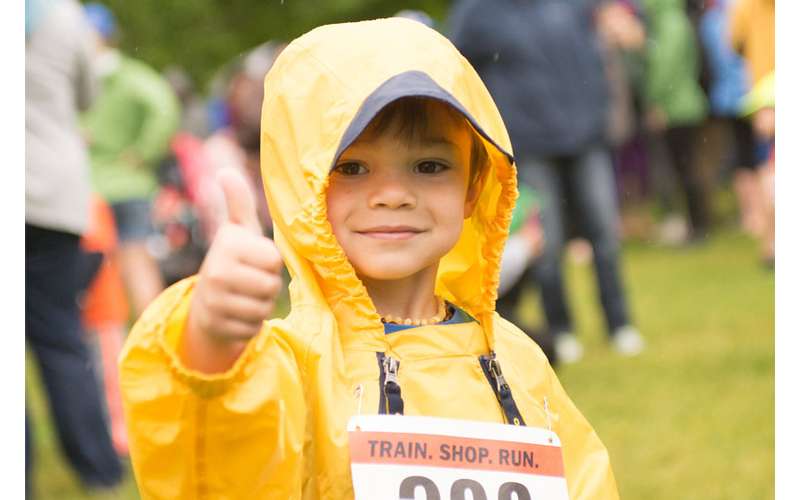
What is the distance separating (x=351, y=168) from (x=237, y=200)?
60 cm

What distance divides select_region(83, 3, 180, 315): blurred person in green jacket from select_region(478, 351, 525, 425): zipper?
4205 millimetres

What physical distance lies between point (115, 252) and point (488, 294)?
14.3ft

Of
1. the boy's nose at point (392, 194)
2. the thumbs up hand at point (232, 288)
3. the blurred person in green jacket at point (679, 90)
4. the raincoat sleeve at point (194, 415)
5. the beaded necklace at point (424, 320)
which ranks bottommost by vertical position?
the raincoat sleeve at point (194, 415)

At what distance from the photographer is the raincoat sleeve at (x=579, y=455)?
2.42 m

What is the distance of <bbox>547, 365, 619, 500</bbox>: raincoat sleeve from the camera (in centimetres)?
242

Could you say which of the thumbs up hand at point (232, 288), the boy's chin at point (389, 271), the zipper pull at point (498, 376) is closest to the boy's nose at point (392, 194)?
the boy's chin at point (389, 271)

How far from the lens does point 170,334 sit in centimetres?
173

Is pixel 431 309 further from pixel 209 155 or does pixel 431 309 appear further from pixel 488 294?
pixel 209 155

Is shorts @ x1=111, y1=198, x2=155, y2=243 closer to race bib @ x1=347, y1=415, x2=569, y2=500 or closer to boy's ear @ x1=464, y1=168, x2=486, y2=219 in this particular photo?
boy's ear @ x1=464, y1=168, x2=486, y2=219

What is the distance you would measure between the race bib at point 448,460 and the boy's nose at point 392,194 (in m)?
0.37

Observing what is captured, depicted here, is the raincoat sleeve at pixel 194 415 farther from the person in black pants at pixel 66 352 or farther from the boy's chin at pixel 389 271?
the person in black pants at pixel 66 352

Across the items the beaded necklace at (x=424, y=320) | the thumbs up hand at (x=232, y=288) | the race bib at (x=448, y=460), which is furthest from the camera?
the beaded necklace at (x=424, y=320)

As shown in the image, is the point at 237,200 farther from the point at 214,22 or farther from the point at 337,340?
the point at 214,22
